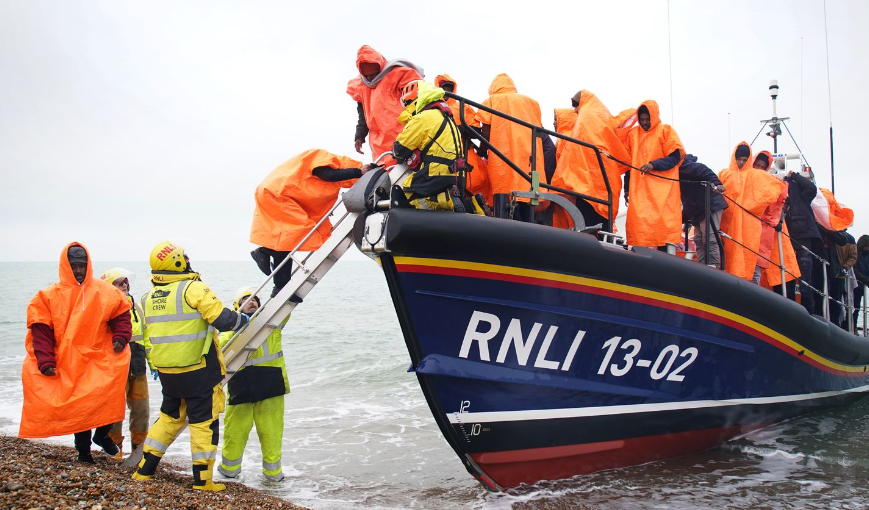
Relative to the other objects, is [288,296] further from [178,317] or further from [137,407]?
[137,407]

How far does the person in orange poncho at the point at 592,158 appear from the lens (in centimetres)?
485

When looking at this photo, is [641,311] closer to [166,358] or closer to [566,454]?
[566,454]

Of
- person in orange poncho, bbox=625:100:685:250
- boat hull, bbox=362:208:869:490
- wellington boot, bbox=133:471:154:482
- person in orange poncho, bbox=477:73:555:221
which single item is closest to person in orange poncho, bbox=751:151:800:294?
boat hull, bbox=362:208:869:490

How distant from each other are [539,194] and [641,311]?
1.04 metres

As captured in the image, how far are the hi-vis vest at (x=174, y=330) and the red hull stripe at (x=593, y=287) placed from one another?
1.36m

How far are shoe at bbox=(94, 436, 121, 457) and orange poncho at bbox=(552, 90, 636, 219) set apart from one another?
3.90 metres

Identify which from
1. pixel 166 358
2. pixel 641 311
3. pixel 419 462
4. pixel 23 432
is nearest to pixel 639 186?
pixel 641 311

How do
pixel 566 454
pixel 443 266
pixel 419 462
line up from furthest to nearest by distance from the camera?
1. pixel 419 462
2. pixel 566 454
3. pixel 443 266

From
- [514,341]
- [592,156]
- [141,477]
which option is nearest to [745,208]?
[592,156]

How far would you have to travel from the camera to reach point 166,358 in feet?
13.4

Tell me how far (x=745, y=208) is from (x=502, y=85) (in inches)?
96.7

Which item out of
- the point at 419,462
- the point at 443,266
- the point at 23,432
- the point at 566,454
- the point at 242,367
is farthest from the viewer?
the point at 419,462

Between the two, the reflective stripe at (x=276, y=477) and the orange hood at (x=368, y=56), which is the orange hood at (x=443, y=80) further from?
the reflective stripe at (x=276, y=477)

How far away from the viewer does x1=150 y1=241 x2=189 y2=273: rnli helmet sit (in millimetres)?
4152
